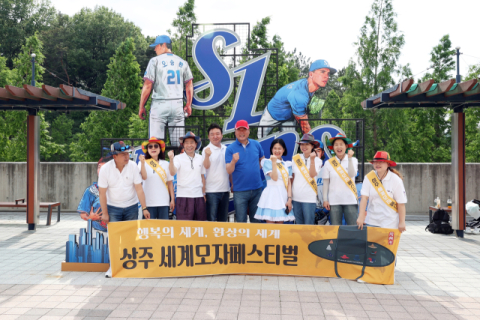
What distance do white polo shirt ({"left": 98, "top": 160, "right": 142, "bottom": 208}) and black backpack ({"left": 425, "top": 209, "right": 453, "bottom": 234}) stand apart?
697 centimetres

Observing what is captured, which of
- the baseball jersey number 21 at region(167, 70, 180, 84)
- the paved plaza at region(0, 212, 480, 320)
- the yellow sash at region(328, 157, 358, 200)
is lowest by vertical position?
the paved plaza at region(0, 212, 480, 320)

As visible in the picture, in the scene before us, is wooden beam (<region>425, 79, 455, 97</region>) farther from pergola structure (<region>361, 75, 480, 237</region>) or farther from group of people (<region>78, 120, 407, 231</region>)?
group of people (<region>78, 120, 407, 231</region>)

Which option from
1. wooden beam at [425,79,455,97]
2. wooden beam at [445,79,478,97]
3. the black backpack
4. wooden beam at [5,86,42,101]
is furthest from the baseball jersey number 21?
the black backpack

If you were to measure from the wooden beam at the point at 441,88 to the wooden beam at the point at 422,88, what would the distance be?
24 cm

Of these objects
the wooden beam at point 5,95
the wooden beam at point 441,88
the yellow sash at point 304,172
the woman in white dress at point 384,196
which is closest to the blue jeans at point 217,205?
the yellow sash at point 304,172

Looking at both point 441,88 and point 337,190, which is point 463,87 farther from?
point 337,190

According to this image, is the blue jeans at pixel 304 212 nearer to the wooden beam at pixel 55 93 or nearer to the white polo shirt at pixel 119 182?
the white polo shirt at pixel 119 182

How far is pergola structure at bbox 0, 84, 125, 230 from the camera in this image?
774cm

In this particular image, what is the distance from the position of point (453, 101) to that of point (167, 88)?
6.26 metres

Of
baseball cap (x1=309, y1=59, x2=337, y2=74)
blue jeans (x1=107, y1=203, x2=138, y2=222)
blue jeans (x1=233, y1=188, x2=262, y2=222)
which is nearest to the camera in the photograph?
blue jeans (x1=107, y1=203, x2=138, y2=222)

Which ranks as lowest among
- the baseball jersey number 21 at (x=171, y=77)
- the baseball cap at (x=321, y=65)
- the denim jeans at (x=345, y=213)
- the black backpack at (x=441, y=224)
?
the black backpack at (x=441, y=224)

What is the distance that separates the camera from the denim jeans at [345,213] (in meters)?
5.87

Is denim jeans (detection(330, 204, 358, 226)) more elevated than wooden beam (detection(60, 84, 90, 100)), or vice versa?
wooden beam (detection(60, 84, 90, 100))

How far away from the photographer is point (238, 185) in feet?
20.2
